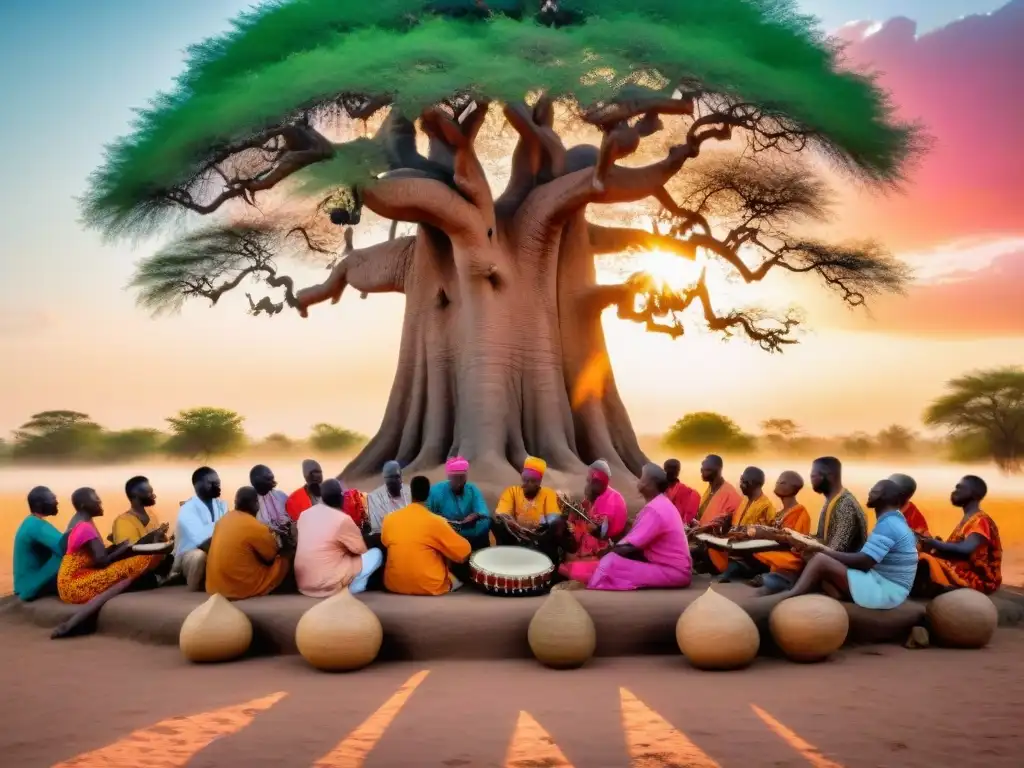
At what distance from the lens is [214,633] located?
7148 millimetres

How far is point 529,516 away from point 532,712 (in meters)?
3.49

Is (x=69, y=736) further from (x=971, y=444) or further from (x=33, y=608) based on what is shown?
(x=971, y=444)

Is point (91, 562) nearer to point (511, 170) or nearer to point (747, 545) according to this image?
point (747, 545)

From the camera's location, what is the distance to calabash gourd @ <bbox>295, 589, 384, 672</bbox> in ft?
22.4

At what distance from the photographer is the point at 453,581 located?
8164 mm

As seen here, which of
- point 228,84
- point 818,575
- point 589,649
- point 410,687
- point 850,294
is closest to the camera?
point 410,687

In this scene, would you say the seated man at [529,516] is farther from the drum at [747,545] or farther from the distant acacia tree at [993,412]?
the distant acacia tree at [993,412]

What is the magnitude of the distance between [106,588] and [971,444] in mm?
23950

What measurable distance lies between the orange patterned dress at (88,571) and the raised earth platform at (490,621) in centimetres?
69

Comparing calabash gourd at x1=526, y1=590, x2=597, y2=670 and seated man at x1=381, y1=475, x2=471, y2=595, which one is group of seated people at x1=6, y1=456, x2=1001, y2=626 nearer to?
seated man at x1=381, y1=475, x2=471, y2=595

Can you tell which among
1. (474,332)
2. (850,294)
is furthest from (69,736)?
(850,294)

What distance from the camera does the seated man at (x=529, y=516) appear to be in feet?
29.0

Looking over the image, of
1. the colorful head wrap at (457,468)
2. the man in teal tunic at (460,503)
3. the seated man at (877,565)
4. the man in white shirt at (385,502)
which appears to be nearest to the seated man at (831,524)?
the seated man at (877,565)

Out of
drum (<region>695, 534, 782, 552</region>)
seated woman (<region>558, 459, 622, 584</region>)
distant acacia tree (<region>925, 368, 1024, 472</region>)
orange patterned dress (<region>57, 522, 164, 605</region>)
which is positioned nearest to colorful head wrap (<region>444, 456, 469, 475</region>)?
seated woman (<region>558, 459, 622, 584</region>)
